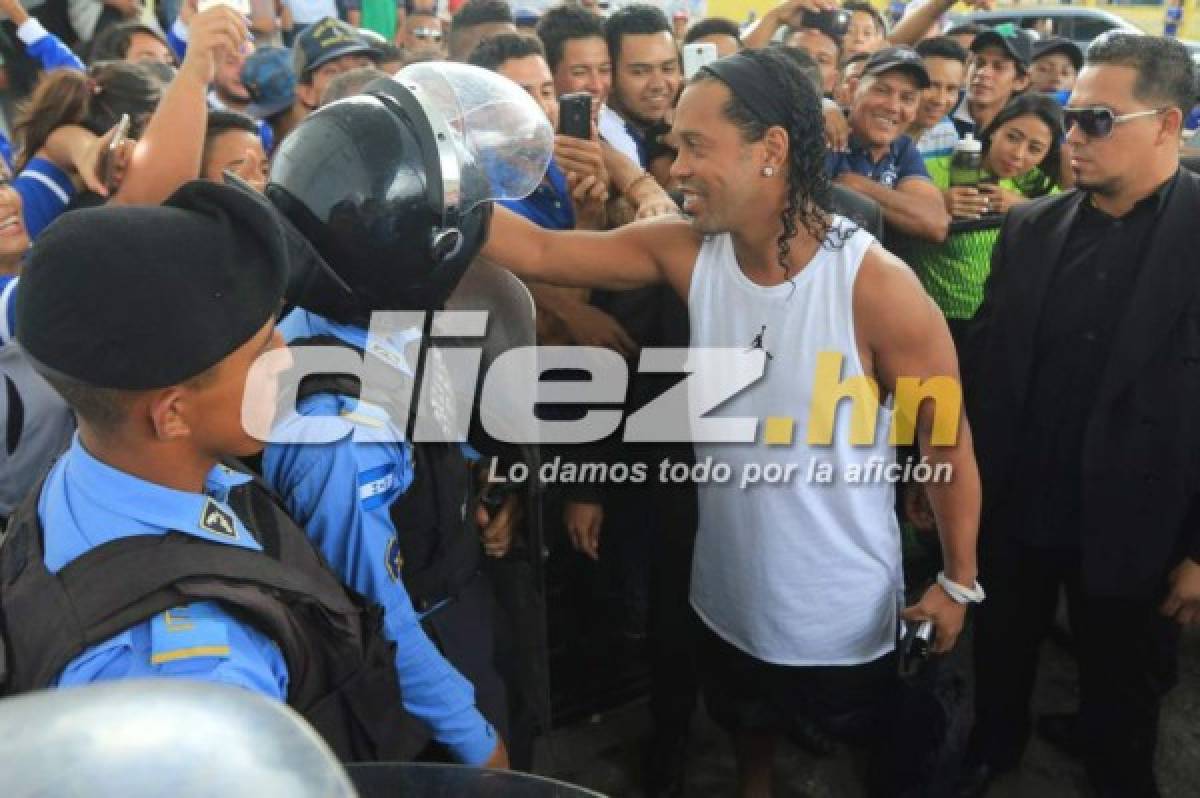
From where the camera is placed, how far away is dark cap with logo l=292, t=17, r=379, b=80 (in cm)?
389

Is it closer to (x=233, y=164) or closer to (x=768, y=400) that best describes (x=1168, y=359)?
(x=768, y=400)

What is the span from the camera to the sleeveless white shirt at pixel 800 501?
203 centimetres

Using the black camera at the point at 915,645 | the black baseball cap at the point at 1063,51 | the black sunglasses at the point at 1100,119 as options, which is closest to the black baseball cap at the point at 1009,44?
the black baseball cap at the point at 1063,51

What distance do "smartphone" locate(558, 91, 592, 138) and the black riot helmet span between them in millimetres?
1099

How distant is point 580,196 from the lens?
2.72m

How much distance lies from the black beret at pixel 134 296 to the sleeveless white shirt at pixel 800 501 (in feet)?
4.13

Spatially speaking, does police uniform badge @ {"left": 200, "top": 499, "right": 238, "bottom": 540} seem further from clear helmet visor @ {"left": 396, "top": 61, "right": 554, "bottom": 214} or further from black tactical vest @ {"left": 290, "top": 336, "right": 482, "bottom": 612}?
clear helmet visor @ {"left": 396, "top": 61, "right": 554, "bottom": 214}

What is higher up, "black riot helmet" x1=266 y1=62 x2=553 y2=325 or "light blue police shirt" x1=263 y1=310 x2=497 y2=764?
"black riot helmet" x1=266 y1=62 x2=553 y2=325

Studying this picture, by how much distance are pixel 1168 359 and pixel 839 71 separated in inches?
128

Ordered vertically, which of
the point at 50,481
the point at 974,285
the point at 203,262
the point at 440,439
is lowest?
the point at 974,285

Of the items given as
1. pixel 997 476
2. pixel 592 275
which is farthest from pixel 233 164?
pixel 997 476

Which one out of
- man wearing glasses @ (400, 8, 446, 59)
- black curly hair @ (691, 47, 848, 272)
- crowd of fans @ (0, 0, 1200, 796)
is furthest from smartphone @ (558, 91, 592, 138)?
man wearing glasses @ (400, 8, 446, 59)

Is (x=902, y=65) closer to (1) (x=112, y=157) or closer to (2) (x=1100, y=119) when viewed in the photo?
(2) (x=1100, y=119)

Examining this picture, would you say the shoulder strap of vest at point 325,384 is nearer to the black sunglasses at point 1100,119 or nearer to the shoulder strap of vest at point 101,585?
the shoulder strap of vest at point 101,585
